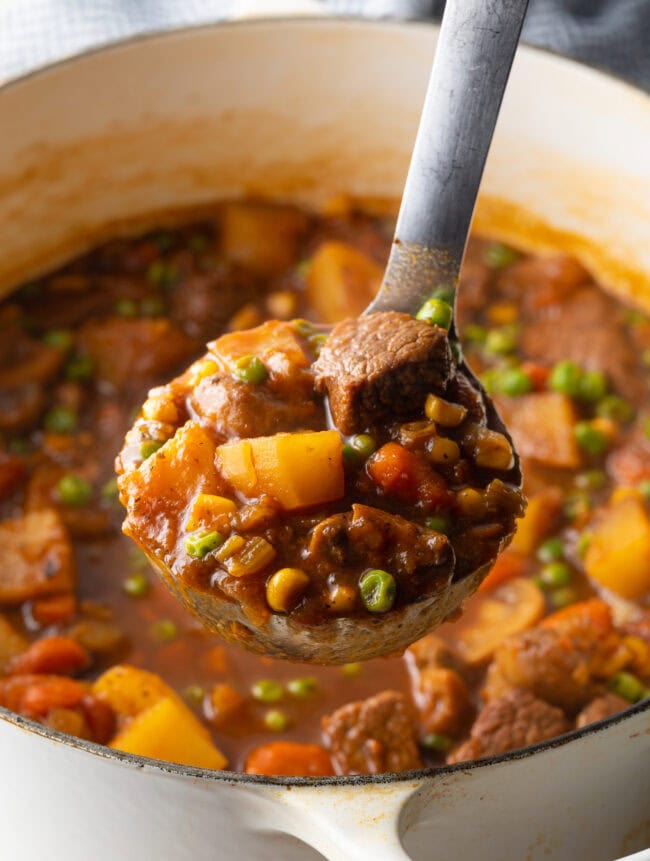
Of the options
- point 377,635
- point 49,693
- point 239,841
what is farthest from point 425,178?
point 49,693

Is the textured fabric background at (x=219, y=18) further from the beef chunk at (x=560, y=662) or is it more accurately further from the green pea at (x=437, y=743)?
the green pea at (x=437, y=743)

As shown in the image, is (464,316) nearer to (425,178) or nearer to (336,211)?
(336,211)

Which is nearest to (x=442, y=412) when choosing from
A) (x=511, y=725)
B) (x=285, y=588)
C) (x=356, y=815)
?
(x=285, y=588)

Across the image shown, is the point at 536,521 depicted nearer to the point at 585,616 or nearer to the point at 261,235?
the point at 585,616

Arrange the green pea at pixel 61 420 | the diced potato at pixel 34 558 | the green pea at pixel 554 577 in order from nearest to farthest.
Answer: the diced potato at pixel 34 558, the green pea at pixel 554 577, the green pea at pixel 61 420

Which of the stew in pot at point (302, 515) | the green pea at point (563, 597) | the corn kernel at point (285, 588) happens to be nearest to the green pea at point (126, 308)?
the stew in pot at point (302, 515)

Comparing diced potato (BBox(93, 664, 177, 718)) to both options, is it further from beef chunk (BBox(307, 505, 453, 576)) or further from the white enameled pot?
the white enameled pot

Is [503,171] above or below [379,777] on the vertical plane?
above
